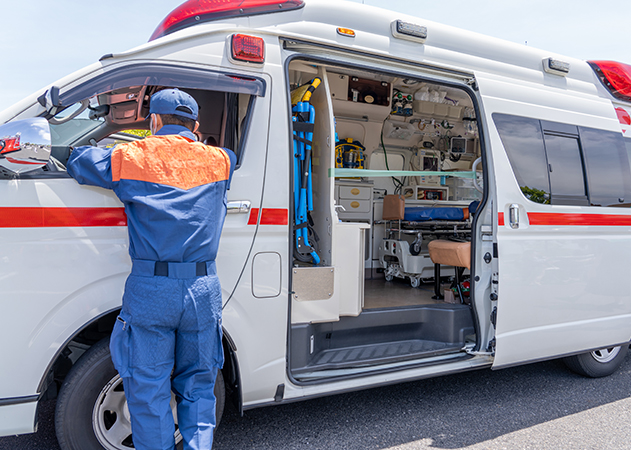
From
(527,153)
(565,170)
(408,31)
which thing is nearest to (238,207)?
(408,31)

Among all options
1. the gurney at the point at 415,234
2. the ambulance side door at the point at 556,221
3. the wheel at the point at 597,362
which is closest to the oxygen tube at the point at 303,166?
the ambulance side door at the point at 556,221

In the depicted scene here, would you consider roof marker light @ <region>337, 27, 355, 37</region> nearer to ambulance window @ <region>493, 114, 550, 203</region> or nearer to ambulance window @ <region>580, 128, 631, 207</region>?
ambulance window @ <region>493, 114, 550, 203</region>

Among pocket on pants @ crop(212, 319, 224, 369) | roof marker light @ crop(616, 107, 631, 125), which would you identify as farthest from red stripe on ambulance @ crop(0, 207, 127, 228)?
roof marker light @ crop(616, 107, 631, 125)

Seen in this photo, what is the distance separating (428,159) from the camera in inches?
269

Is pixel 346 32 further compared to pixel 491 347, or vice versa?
pixel 491 347

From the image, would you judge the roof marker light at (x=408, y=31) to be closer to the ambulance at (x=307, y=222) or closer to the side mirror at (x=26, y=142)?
the ambulance at (x=307, y=222)

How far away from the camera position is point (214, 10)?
8.24 feet

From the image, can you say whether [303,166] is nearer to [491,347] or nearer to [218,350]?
[218,350]

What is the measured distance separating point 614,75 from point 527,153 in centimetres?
140

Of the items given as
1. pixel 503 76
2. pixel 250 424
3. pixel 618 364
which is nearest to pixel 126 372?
pixel 250 424

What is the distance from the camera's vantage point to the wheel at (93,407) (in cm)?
212

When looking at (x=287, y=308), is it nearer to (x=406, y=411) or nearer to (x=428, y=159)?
(x=406, y=411)

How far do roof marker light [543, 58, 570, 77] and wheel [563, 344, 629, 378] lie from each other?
2497mm

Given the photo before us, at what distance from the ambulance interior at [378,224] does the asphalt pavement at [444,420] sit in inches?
17.3
